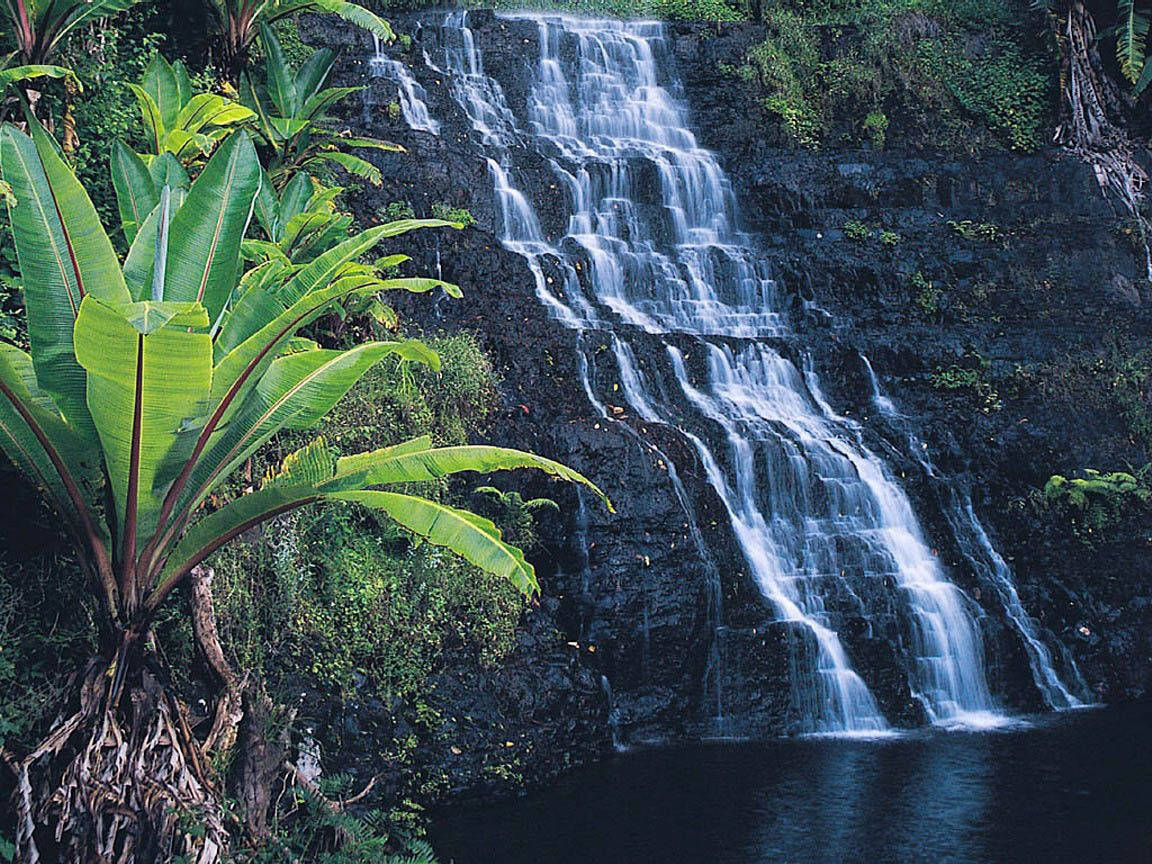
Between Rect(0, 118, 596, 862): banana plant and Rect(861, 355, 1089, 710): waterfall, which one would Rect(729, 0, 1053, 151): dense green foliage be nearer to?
Rect(861, 355, 1089, 710): waterfall

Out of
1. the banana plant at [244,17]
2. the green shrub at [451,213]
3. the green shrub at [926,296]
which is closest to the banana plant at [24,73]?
the banana plant at [244,17]

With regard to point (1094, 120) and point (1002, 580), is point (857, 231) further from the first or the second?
point (1002, 580)

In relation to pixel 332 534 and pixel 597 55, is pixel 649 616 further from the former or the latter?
pixel 597 55

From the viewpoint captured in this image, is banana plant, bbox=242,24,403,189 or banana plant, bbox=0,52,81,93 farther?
banana plant, bbox=242,24,403,189

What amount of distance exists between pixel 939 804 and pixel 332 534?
16.0ft

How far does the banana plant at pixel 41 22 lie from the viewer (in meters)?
7.32

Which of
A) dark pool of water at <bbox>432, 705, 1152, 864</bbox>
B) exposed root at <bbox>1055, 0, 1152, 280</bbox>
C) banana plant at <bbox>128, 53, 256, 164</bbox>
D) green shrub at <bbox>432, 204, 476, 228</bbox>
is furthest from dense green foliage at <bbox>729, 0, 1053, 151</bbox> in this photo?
dark pool of water at <bbox>432, 705, 1152, 864</bbox>

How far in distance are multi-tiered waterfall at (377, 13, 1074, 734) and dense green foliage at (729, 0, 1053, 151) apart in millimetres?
1948

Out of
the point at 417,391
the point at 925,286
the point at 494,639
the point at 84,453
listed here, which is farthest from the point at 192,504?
the point at 925,286

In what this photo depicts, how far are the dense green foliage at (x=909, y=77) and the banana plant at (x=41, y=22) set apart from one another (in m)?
11.5

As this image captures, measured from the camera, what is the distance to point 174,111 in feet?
27.3

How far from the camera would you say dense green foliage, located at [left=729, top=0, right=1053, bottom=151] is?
16.5 meters

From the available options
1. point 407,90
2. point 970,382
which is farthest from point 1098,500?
point 407,90

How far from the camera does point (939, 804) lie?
7.00 meters
